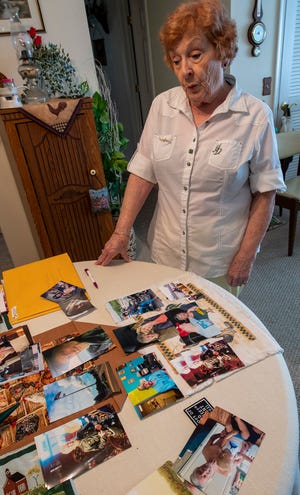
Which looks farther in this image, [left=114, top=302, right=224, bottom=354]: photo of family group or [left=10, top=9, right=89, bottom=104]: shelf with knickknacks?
[left=10, top=9, right=89, bottom=104]: shelf with knickknacks

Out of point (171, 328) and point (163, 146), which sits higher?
point (163, 146)

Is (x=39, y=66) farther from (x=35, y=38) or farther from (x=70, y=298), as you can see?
(x=70, y=298)

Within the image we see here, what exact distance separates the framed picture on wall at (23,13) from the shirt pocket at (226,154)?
5.13 ft

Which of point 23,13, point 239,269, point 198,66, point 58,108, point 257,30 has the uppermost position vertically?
point 23,13

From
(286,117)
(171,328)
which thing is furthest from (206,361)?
(286,117)

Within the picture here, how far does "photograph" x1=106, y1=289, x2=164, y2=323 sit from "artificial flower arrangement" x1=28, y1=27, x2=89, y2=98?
4.81 feet

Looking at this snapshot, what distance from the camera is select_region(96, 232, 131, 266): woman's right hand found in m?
1.09

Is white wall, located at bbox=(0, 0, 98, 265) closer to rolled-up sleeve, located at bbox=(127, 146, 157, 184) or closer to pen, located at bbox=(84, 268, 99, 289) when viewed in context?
rolled-up sleeve, located at bbox=(127, 146, 157, 184)

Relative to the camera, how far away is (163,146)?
1061mm

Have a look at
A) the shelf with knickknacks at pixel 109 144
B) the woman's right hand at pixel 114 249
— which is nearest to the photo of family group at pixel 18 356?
the woman's right hand at pixel 114 249

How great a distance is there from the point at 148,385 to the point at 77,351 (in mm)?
198

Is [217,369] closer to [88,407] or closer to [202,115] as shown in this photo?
[88,407]

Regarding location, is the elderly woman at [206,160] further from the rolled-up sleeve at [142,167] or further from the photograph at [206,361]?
the photograph at [206,361]

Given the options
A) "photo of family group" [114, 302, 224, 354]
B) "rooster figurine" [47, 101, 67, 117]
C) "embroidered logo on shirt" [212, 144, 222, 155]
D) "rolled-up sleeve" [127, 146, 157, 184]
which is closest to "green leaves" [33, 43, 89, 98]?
"rooster figurine" [47, 101, 67, 117]
